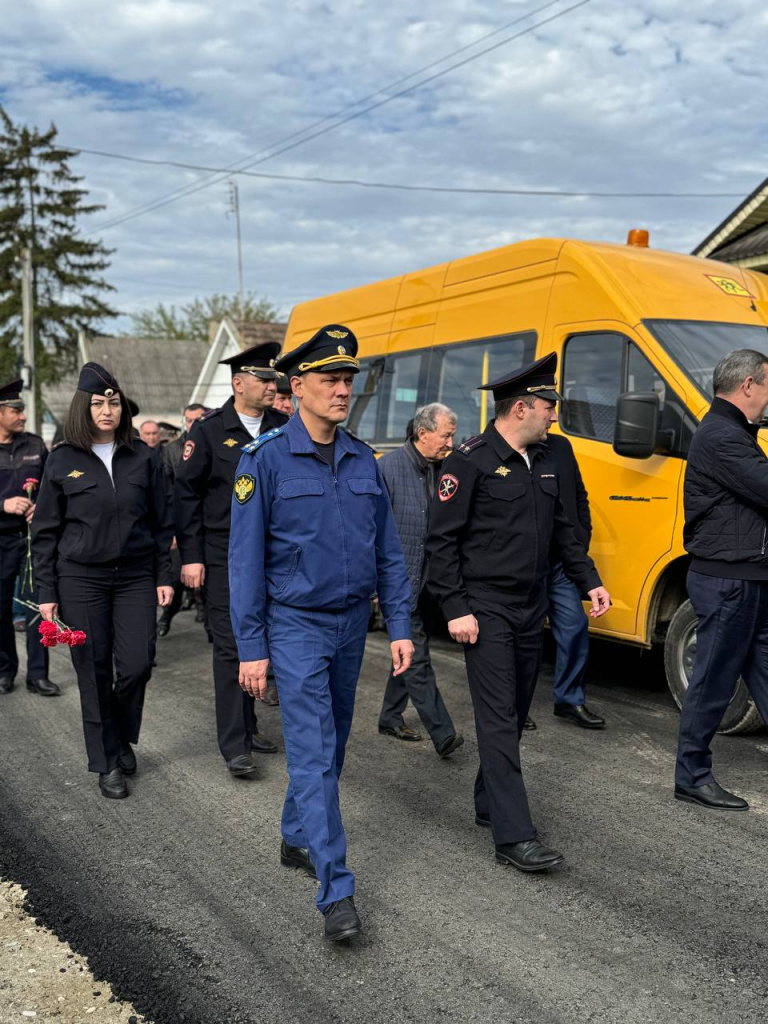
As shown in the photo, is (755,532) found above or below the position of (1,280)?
below

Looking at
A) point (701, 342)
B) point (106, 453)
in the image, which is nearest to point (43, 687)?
point (106, 453)

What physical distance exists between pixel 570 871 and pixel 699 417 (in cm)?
281

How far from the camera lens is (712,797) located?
4.61 m

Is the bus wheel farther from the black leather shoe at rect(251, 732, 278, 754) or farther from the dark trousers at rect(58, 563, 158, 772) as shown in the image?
the dark trousers at rect(58, 563, 158, 772)

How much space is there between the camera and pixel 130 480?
16.6ft

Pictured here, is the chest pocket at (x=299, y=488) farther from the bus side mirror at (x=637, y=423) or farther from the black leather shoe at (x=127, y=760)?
the bus side mirror at (x=637, y=423)

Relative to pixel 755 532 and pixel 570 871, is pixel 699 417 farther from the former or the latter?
pixel 570 871

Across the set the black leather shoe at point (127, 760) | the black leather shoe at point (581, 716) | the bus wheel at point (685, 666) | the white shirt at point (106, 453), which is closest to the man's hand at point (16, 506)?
the white shirt at point (106, 453)

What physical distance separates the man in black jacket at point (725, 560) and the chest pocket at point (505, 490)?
0.97m

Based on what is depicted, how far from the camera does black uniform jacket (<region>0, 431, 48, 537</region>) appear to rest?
718 centimetres

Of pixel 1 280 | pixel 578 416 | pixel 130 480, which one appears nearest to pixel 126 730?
pixel 130 480

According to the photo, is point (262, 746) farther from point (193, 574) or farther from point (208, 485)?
point (208, 485)

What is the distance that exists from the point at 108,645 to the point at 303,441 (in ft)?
6.56

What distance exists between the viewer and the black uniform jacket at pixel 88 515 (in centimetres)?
496
